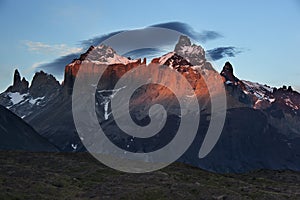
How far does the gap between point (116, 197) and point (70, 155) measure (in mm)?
51963

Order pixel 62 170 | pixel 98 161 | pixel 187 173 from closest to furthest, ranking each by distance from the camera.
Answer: pixel 62 170 → pixel 187 173 → pixel 98 161

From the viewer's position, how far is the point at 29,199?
284ft

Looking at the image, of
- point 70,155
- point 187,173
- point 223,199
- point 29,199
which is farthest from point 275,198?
point 70,155

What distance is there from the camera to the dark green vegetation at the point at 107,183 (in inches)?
3762

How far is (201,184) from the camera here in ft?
363

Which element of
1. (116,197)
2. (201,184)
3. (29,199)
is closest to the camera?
(29,199)

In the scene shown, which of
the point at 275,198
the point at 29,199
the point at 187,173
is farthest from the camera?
the point at 187,173

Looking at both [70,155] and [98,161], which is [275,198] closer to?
[98,161]

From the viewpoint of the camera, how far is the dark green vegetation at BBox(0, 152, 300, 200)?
314ft

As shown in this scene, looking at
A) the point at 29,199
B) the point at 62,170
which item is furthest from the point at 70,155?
the point at 29,199

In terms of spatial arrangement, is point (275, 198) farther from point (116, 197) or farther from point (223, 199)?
point (116, 197)

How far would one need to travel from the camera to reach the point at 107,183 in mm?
107000

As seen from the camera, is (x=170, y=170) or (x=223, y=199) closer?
(x=223, y=199)

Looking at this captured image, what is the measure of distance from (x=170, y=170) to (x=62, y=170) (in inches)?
1089
